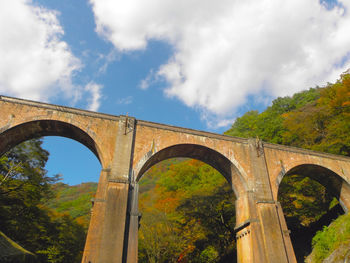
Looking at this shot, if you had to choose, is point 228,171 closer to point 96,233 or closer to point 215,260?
point 96,233

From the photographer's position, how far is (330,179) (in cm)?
1458

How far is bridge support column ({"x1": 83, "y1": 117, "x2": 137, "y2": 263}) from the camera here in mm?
8273

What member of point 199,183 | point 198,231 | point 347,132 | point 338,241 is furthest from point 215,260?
point 347,132

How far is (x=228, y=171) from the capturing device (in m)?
12.6

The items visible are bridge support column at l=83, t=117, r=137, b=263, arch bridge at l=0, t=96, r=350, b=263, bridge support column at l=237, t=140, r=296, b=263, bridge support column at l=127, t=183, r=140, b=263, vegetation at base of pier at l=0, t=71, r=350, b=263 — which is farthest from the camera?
vegetation at base of pier at l=0, t=71, r=350, b=263

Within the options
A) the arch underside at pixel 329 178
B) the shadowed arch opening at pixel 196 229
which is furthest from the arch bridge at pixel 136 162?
the shadowed arch opening at pixel 196 229

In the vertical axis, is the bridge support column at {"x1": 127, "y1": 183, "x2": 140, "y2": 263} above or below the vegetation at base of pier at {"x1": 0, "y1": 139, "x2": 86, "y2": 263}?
below

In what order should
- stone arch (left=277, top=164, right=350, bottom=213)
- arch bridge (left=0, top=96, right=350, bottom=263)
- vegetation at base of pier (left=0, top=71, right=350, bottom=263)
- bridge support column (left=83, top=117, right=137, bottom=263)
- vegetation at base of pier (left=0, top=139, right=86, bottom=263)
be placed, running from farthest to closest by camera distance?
vegetation at base of pier (left=0, top=71, right=350, bottom=263) < vegetation at base of pier (left=0, top=139, right=86, bottom=263) < stone arch (left=277, top=164, right=350, bottom=213) < arch bridge (left=0, top=96, right=350, bottom=263) < bridge support column (left=83, top=117, right=137, bottom=263)

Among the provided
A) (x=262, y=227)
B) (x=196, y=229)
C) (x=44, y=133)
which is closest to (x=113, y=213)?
(x=44, y=133)

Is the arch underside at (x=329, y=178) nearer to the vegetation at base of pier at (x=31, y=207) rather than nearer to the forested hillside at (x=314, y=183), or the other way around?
the forested hillside at (x=314, y=183)

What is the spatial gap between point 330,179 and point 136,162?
455 inches

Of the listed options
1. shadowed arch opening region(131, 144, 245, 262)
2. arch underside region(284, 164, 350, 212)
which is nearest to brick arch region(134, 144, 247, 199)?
arch underside region(284, 164, 350, 212)

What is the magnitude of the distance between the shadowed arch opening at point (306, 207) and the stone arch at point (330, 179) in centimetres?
1

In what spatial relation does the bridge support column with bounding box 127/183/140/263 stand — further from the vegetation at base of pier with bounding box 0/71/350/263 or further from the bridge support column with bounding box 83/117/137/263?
the vegetation at base of pier with bounding box 0/71/350/263
